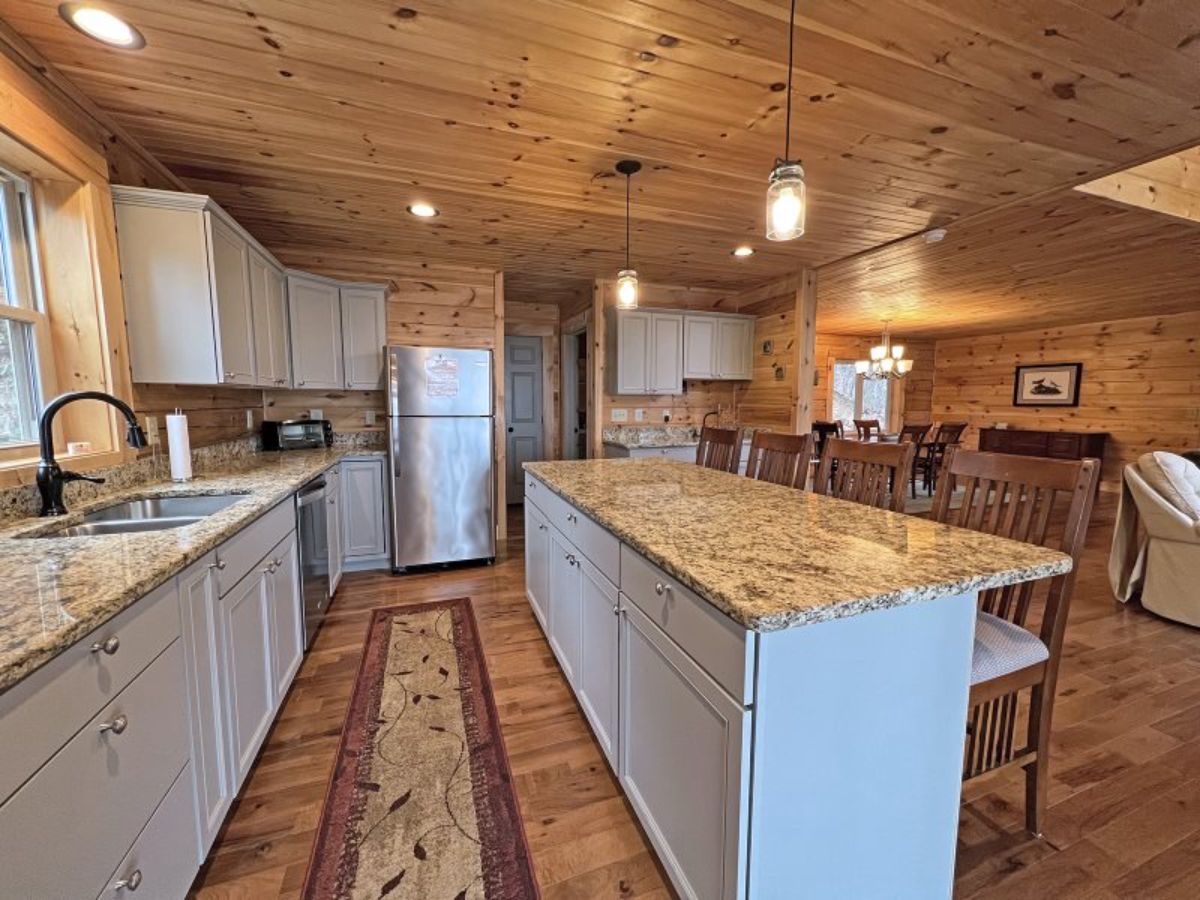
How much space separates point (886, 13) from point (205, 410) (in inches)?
135

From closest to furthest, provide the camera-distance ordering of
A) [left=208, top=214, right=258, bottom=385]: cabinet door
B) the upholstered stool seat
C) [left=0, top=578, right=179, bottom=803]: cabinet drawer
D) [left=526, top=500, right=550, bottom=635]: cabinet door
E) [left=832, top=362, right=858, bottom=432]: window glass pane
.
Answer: [left=0, top=578, right=179, bottom=803]: cabinet drawer
the upholstered stool seat
[left=208, top=214, right=258, bottom=385]: cabinet door
[left=526, top=500, right=550, bottom=635]: cabinet door
[left=832, top=362, right=858, bottom=432]: window glass pane

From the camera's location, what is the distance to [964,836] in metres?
1.49

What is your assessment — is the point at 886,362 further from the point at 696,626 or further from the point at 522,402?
the point at 696,626

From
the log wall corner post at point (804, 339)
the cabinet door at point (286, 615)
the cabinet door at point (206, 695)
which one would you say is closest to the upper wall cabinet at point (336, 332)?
the cabinet door at point (286, 615)

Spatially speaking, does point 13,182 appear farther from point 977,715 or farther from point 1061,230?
point 1061,230

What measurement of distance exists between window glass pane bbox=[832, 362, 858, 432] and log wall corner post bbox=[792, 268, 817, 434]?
4.44m

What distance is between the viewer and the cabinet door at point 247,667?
1.50 metres

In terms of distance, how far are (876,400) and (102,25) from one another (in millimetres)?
9465

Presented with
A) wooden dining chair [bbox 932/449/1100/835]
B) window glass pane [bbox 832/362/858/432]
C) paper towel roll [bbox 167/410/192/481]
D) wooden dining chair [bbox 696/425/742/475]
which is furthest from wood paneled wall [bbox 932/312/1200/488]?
paper towel roll [bbox 167/410/192/481]

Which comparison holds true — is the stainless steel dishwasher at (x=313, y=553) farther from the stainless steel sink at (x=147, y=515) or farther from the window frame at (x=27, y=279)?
the window frame at (x=27, y=279)

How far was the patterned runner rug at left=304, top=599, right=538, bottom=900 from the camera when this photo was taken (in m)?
1.33

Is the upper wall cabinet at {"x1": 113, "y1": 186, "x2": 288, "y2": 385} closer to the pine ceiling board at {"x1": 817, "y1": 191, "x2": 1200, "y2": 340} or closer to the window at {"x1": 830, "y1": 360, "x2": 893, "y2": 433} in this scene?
the pine ceiling board at {"x1": 817, "y1": 191, "x2": 1200, "y2": 340}

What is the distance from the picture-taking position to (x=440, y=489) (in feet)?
11.8

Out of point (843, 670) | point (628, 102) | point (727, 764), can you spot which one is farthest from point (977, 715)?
point (628, 102)
